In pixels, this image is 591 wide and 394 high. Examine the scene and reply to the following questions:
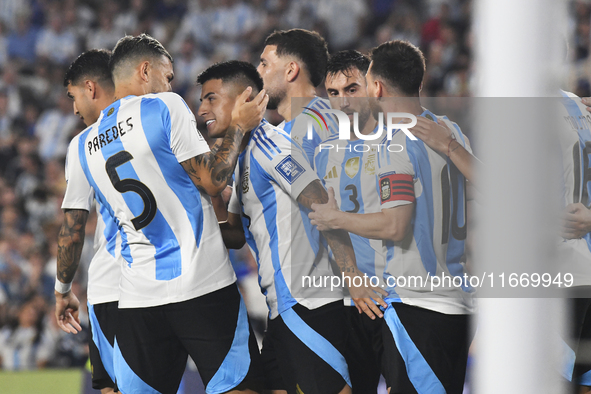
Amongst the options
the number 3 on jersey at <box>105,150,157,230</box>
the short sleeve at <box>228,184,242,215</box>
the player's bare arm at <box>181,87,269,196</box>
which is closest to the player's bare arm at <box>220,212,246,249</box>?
the short sleeve at <box>228,184,242,215</box>

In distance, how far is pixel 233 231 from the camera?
3.29m

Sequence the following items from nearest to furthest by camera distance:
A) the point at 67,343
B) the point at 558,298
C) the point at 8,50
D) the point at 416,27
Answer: the point at 558,298
the point at 67,343
the point at 416,27
the point at 8,50

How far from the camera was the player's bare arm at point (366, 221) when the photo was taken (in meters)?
2.71

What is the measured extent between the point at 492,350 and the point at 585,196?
1.65 metres

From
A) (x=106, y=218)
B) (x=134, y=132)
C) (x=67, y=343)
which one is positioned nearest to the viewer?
(x=134, y=132)

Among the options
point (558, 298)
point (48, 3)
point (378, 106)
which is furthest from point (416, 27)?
point (558, 298)

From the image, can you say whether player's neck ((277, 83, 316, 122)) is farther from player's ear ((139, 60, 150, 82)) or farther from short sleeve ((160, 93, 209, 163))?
player's ear ((139, 60, 150, 82))

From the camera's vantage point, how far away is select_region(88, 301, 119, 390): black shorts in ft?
11.6

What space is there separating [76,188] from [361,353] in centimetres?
171

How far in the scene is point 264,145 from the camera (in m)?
3.03

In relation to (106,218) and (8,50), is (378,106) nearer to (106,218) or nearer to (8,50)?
Result: (106,218)

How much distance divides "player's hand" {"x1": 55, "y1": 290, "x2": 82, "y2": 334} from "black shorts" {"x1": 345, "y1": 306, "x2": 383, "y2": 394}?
5.45 feet

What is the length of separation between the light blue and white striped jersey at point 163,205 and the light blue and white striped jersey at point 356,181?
599 millimetres

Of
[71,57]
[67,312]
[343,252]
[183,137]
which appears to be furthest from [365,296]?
[71,57]
